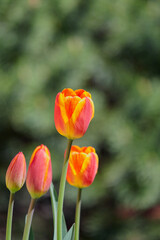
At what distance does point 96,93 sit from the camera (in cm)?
159

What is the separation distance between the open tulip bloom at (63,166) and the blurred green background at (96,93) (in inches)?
36.5

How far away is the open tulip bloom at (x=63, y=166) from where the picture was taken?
31cm

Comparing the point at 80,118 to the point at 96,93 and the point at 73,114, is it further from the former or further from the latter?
the point at 96,93

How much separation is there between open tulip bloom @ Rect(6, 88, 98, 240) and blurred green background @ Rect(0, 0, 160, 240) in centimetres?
93

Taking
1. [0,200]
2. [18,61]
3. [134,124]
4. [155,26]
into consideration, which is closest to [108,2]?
[155,26]

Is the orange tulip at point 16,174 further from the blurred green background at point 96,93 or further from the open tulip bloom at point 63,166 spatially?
the blurred green background at point 96,93

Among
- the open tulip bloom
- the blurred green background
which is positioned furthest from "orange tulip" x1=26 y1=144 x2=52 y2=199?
the blurred green background

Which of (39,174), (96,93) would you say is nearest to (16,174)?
(39,174)

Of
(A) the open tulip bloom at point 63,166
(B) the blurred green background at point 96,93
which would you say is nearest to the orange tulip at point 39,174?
(A) the open tulip bloom at point 63,166

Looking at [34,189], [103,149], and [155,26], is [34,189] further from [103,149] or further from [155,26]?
[103,149]

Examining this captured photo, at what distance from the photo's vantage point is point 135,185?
1362 mm

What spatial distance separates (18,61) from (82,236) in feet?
2.28

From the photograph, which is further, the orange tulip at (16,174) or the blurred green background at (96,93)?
the blurred green background at (96,93)

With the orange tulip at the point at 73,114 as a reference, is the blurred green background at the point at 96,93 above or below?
above
